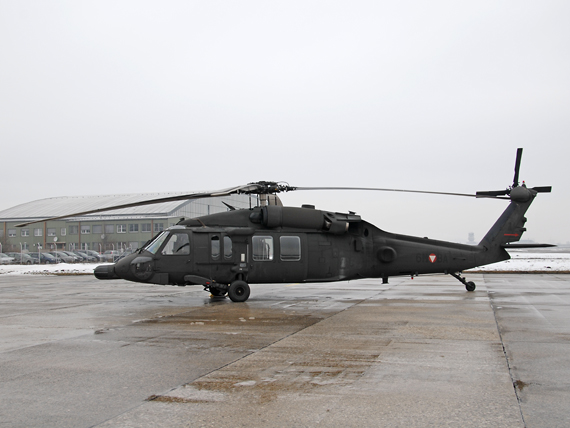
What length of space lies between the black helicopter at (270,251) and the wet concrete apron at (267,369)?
1944mm

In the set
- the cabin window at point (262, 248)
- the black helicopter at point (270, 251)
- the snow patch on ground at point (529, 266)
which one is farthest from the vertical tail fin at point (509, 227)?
the snow patch on ground at point (529, 266)

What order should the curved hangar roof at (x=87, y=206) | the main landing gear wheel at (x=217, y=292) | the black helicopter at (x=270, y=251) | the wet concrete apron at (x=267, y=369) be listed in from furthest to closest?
the curved hangar roof at (x=87, y=206) < the main landing gear wheel at (x=217, y=292) < the black helicopter at (x=270, y=251) < the wet concrete apron at (x=267, y=369)

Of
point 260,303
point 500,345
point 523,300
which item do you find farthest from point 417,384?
→ point 523,300

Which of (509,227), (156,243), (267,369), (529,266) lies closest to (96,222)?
(529,266)

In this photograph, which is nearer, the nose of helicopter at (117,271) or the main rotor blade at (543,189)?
the nose of helicopter at (117,271)

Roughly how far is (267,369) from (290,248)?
8.16 metres

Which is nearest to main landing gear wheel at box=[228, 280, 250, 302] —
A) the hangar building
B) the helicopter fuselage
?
the helicopter fuselage

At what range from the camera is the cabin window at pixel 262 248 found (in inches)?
559

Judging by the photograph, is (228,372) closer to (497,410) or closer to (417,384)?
(417,384)

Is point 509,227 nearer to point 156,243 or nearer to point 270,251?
point 270,251

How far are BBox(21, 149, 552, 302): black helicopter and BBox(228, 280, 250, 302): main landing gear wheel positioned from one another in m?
0.03

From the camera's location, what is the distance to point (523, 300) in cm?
1432

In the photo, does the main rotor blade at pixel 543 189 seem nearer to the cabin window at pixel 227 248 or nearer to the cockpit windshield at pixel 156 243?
the cabin window at pixel 227 248

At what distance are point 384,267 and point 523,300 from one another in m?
3.98
